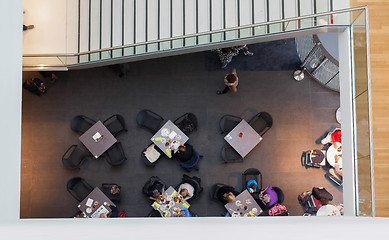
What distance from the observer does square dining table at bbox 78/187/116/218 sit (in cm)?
754

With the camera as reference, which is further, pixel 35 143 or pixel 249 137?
pixel 35 143

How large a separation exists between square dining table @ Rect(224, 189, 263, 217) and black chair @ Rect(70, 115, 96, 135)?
3371mm

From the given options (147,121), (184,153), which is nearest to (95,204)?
(147,121)

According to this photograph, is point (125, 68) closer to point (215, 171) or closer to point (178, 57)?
point (178, 57)

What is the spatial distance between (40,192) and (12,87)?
216 inches

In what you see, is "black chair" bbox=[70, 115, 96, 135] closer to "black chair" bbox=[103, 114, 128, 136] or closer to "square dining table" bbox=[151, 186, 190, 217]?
"black chair" bbox=[103, 114, 128, 136]

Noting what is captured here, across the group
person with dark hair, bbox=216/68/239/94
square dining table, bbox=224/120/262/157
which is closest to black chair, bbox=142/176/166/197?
square dining table, bbox=224/120/262/157

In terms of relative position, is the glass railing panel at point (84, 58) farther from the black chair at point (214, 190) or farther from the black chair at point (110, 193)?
the black chair at point (214, 190)

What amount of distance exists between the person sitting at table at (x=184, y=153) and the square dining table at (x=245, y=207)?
4.22ft

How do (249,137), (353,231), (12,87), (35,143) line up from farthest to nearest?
(35,143)
(249,137)
(12,87)
(353,231)

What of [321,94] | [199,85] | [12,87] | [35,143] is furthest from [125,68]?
[12,87]

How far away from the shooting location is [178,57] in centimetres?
793

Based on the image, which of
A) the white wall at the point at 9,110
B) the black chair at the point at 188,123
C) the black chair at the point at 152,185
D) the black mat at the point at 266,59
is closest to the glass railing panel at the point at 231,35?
the black mat at the point at 266,59

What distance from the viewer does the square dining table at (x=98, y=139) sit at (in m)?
7.61
